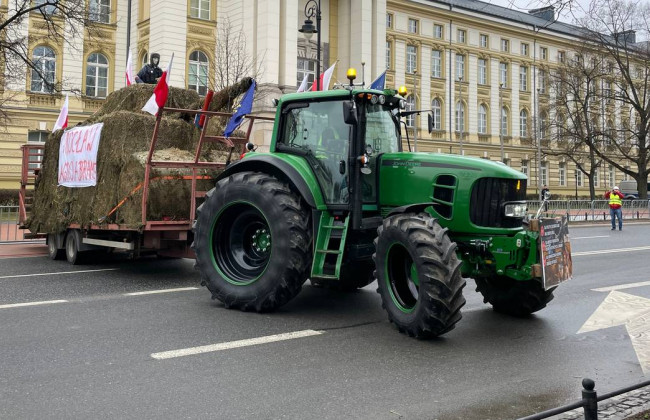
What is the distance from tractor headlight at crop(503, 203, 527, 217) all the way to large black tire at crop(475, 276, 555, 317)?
3.10 ft

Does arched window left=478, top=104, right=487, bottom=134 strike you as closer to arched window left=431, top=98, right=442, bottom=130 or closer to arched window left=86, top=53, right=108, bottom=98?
arched window left=431, top=98, right=442, bottom=130

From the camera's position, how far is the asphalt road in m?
4.57

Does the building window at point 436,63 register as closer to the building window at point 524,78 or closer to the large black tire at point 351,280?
the building window at point 524,78

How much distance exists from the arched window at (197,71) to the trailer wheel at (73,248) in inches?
1126

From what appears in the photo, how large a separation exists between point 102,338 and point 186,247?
394cm

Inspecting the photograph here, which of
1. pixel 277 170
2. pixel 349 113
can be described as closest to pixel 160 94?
pixel 277 170

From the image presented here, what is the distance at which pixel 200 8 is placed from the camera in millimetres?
43750

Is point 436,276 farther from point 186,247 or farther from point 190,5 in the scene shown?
point 190,5

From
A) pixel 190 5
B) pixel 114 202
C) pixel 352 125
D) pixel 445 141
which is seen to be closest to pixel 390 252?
pixel 352 125

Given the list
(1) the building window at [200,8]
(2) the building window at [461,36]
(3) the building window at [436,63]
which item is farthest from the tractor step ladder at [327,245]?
(2) the building window at [461,36]

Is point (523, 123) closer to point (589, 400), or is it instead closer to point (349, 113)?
point (349, 113)

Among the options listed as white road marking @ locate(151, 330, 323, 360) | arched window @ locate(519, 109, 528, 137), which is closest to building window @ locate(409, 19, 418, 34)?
arched window @ locate(519, 109, 528, 137)

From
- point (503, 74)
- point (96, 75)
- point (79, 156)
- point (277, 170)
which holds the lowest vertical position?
point (277, 170)

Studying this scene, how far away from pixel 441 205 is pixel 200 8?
40757 millimetres
